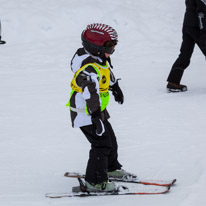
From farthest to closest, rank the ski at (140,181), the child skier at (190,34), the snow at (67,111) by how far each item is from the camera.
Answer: the child skier at (190,34)
the snow at (67,111)
the ski at (140,181)

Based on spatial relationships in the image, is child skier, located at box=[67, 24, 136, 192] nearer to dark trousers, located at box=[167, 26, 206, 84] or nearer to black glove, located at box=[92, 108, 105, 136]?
black glove, located at box=[92, 108, 105, 136]

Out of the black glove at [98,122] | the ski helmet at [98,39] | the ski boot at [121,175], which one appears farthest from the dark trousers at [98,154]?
the ski helmet at [98,39]

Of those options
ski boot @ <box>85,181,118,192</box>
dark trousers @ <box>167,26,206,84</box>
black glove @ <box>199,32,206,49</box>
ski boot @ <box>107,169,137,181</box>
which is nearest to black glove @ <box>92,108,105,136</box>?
ski boot @ <box>85,181,118,192</box>

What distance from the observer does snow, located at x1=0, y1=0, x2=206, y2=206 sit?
4.52 metres

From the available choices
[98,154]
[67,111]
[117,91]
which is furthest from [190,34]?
[98,154]

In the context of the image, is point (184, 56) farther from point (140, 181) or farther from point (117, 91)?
point (140, 181)

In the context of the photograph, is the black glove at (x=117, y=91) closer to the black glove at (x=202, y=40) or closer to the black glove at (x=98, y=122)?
the black glove at (x=98, y=122)

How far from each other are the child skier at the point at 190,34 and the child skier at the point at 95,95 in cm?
353

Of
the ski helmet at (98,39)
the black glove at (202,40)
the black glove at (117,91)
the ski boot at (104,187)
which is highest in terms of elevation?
the black glove at (202,40)

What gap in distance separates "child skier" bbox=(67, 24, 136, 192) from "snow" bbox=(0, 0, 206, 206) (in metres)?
0.23

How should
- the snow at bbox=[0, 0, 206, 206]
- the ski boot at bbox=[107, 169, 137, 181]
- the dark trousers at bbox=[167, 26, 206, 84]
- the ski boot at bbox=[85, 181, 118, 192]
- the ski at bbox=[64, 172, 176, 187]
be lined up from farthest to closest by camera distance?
the dark trousers at bbox=[167, 26, 206, 84] → the snow at bbox=[0, 0, 206, 206] → the ski boot at bbox=[107, 169, 137, 181] → the ski at bbox=[64, 172, 176, 187] → the ski boot at bbox=[85, 181, 118, 192]

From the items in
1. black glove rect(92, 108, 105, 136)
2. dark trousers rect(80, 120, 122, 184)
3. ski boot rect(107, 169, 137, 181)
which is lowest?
ski boot rect(107, 169, 137, 181)

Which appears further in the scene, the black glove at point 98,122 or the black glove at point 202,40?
the black glove at point 202,40

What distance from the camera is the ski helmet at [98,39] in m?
3.96
